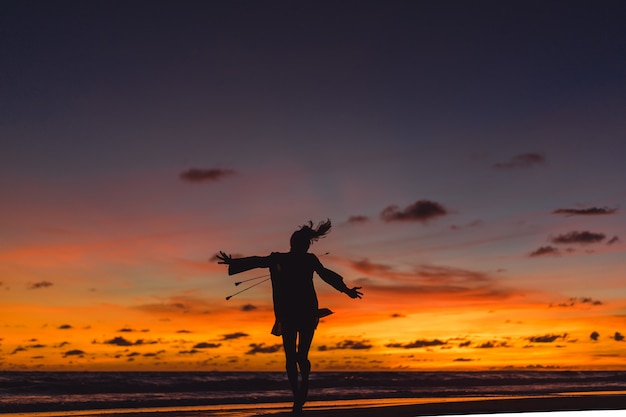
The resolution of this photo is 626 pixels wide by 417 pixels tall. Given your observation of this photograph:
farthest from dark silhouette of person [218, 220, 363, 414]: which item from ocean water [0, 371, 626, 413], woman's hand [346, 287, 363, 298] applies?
ocean water [0, 371, 626, 413]

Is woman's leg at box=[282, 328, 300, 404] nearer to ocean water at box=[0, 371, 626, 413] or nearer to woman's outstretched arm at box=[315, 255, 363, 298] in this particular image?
woman's outstretched arm at box=[315, 255, 363, 298]

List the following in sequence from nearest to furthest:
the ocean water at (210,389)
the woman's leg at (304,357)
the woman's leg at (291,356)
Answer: the woman's leg at (304,357) → the woman's leg at (291,356) → the ocean water at (210,389)

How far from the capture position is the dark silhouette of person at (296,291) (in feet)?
28.7

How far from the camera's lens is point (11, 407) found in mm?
18625

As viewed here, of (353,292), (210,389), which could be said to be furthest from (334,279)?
(210,389)

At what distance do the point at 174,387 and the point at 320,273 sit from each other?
22.5 m

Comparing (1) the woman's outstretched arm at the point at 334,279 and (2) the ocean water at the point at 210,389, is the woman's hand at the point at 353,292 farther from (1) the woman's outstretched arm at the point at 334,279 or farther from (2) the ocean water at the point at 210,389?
(2) the ocean water at the point at 210,389

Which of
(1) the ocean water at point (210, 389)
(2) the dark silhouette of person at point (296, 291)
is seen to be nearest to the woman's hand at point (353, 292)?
(2) the dark silhouette of person at point (296, 291)

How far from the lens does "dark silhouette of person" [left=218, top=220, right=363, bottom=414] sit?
8758 mm

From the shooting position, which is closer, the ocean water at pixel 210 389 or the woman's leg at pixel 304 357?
the woman's leg at pixel 304 357

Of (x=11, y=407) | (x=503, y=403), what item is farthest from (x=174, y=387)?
(x=503, y=403)

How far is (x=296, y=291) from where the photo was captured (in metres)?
8.89

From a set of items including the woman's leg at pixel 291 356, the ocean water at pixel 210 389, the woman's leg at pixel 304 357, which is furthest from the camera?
the ocean water at pixel 210 389

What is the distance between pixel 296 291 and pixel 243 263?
674 mm
